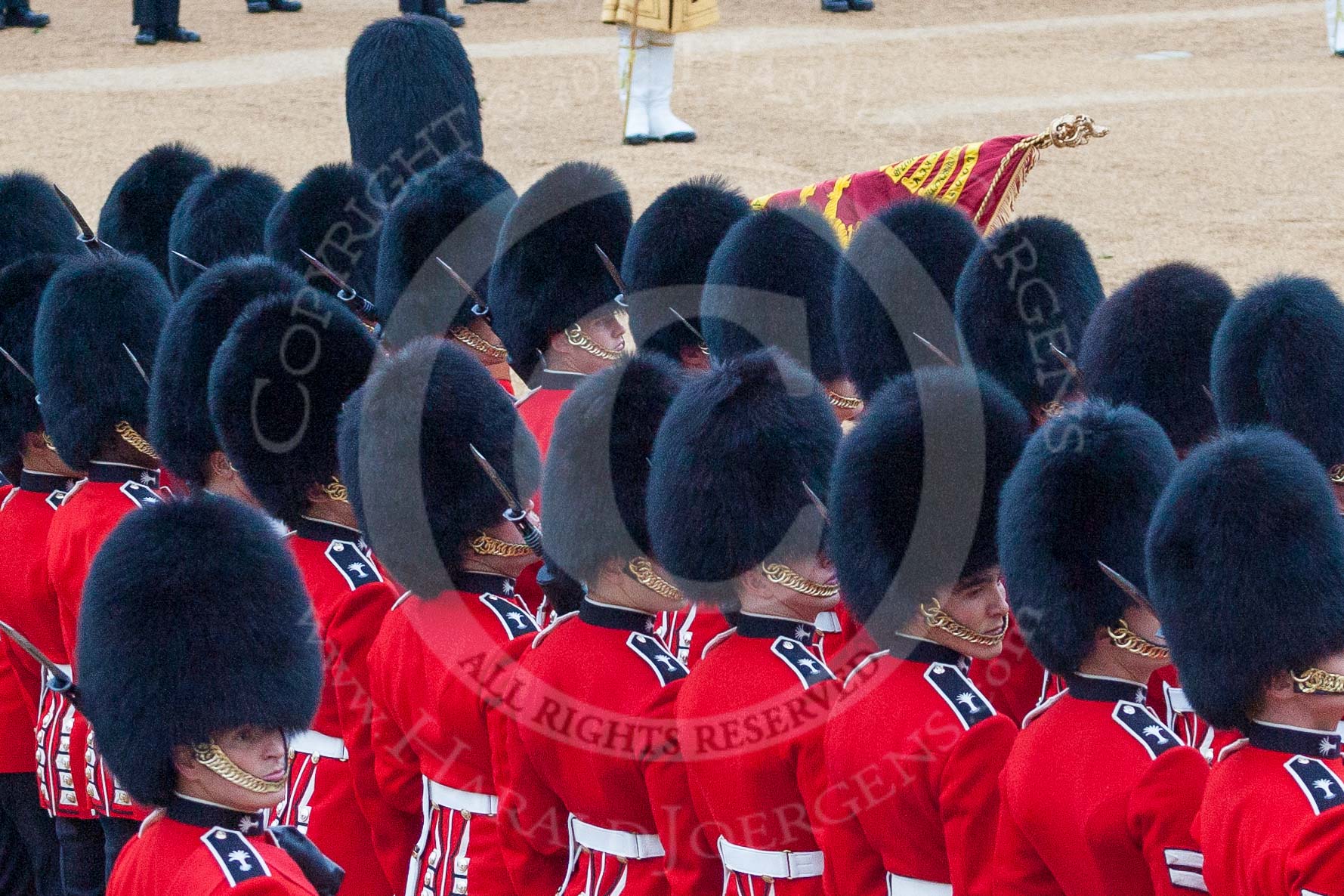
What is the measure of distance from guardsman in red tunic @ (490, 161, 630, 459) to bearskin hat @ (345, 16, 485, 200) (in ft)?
4.43

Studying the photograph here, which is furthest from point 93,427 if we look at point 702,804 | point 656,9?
point 656,9

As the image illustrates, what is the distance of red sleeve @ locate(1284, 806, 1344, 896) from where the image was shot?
1963 mm

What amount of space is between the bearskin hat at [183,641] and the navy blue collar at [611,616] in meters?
0.42

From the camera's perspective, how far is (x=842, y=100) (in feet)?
33.2

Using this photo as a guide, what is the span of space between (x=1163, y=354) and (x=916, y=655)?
1168 millimetres

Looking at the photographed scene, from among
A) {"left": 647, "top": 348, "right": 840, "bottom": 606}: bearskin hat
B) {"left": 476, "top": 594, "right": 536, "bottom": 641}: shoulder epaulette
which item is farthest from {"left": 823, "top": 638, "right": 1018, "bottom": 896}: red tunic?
{"left": 476, "top": 594, "right": 536, "bottom": 641}: shoulder epaulette

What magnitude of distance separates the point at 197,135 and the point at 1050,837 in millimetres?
8090

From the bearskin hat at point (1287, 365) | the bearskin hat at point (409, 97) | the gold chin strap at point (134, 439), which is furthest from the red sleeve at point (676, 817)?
the bearskin hat at point (409, 97)

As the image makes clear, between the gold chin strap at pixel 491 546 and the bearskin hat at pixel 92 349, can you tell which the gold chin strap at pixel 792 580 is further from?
the bearskin hat at pixel 92 349

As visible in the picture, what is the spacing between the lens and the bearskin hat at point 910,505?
240cm

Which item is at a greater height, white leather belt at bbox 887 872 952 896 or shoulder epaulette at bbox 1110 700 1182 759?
shoulder epaulette at bbox 1110 700 1182 759

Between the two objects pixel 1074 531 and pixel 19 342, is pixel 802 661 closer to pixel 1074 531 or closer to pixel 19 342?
pixel 1074 531

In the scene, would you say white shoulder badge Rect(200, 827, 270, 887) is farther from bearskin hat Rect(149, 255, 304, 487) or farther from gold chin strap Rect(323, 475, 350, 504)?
bearskin hat Rect(149, 255, 304, 487)

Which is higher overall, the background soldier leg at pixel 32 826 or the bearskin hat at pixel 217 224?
the bearskin hat at pixel 217 224
